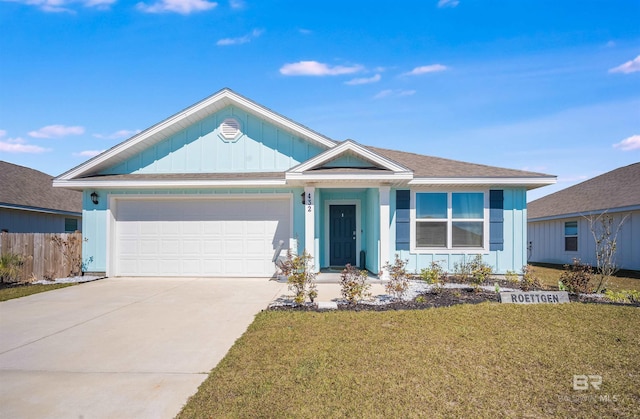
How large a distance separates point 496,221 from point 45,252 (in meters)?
13.7

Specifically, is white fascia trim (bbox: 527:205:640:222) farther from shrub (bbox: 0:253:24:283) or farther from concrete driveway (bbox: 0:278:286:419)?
shrub (bbox: 0:253:24:283)

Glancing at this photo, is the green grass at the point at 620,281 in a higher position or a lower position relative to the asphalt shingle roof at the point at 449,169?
lower

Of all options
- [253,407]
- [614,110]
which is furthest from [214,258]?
[614,110]

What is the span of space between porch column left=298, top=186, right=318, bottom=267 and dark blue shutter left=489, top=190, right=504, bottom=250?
5433mm

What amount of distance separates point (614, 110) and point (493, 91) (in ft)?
13.9

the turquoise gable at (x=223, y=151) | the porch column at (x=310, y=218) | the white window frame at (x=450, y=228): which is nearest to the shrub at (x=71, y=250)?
the turquoise gable at (x=223, y=151)

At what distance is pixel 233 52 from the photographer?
491 inches

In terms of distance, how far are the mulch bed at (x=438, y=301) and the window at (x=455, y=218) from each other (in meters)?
2.66

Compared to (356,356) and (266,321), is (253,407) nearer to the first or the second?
(356,356)

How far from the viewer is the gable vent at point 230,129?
11305 millimetres

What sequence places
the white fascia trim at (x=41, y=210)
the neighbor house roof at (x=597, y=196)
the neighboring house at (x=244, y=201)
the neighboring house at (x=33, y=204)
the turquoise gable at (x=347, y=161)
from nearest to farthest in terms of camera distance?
A: the turquoise gable at (x=347, y=161), the neighboring house at (x=244, y=201), the white fascia trim at (x=41, y=210), the neighboring house at (x=33, y=204), the neighbor house roof at (x=597, y=196)

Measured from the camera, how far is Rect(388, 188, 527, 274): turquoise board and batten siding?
10.7 meters

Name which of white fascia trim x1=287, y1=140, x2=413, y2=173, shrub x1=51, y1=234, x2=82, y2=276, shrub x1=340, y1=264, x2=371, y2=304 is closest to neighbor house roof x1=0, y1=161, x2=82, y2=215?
shrub x1=51, y1=234, x2=82, y2=276

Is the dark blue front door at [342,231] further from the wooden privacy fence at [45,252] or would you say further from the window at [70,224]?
the window at [70,224]
